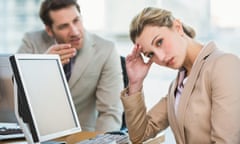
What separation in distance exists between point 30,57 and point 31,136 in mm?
270

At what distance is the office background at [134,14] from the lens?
10.1 ft

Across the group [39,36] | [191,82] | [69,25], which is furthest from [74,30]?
[191,82]

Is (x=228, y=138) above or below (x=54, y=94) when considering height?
below

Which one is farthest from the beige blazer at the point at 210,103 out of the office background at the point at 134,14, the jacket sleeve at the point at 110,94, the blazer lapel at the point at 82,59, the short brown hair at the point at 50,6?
the office background at the point at 134,14

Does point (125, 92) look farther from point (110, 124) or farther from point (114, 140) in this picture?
point (110, 124)

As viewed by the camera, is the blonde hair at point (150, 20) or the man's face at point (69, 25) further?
the man's face at point (69, 25)

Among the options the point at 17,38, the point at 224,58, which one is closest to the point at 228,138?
the point at 224,58

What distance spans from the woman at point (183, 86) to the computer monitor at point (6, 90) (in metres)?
0.48

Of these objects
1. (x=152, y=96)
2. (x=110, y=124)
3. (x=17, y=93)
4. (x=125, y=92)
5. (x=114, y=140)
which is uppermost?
(x=17, y=93)

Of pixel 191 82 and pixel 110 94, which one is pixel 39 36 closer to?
pixel 110 94

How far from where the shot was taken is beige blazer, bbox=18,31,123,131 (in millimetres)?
2293

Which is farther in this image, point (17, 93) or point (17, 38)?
point (17, 38)

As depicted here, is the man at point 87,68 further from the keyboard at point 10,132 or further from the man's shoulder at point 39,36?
the keyboard at point 10,132

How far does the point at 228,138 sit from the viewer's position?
1371 mm
